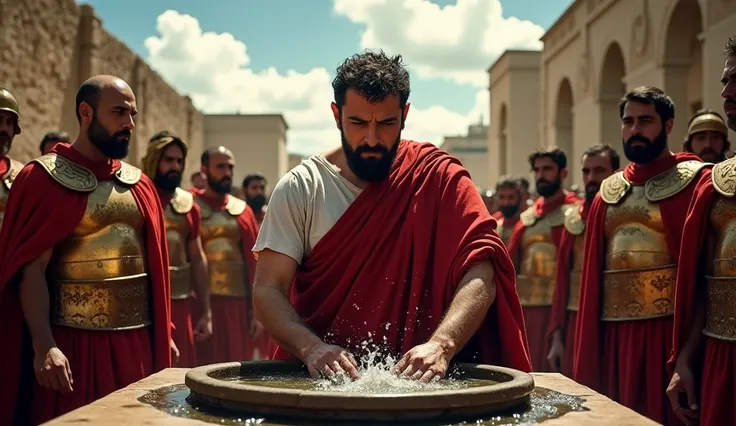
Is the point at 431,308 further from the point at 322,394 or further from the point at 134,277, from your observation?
the point at 134,277

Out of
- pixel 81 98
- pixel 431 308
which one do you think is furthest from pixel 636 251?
pixel 81 98

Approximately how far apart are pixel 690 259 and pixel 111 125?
9.37 ft

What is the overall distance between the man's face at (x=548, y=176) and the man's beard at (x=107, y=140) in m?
4.29

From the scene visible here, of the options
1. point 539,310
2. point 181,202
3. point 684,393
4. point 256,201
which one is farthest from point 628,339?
point 256,201

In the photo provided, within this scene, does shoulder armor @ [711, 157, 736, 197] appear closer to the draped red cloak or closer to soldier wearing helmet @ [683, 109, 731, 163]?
the draped red cloak

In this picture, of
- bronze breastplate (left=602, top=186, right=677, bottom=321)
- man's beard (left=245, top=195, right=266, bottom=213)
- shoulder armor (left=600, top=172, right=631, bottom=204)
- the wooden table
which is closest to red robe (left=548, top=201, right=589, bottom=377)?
shoulder armor (left=600, top=172, right=631, bottom=204)

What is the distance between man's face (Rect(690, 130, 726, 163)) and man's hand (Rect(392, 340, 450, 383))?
4198mm

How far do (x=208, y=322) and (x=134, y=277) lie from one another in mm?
2307

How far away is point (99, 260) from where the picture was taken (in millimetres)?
4512

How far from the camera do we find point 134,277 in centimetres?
467

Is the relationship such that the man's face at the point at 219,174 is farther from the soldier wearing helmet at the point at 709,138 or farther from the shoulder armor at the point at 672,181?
the shoulder armor at the point at 672,181

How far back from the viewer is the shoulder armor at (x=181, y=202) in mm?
6867

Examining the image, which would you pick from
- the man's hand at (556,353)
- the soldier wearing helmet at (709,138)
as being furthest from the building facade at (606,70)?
the man's hand at (556,353)

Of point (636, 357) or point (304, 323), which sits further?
point (636, 357)
